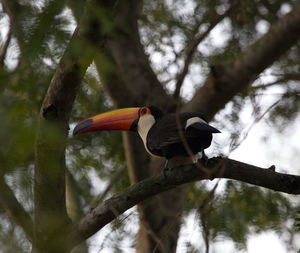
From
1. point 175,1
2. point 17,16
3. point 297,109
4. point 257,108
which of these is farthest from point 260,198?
point 17,16

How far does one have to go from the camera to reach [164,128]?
379cm

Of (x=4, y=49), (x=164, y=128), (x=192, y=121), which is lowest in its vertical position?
(x=164, y=128)

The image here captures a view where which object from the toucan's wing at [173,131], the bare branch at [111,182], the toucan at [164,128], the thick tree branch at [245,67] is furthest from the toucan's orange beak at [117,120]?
the bare branch at [111,182]

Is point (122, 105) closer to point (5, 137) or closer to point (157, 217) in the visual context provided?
point (157, 217)

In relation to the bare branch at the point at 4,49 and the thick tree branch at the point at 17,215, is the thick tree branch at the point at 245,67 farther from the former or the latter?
the bare branch at the point at 4,49

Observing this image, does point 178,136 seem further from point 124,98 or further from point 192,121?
point 124,98

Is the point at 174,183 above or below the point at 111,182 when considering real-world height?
above

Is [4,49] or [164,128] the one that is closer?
[4,49]

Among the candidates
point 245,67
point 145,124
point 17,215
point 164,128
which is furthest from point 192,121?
point 245,67

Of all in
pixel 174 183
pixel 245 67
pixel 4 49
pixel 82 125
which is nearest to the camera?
pixel 4 49

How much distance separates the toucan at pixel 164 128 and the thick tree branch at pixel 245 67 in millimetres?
870

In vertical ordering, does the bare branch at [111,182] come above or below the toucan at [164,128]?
below

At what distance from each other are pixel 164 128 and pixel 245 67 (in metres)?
1.49

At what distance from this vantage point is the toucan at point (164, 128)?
3480mm
